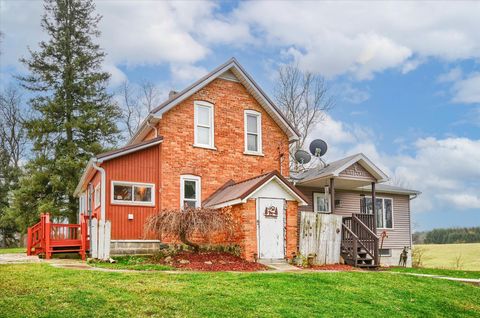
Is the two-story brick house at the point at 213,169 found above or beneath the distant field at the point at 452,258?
above

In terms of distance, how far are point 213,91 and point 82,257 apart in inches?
326

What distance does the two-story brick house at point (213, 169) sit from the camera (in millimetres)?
18016

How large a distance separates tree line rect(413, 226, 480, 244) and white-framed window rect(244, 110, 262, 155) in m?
35.0

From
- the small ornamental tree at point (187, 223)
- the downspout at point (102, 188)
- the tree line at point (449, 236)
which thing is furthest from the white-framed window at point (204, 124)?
the tree line at point (449, 236)

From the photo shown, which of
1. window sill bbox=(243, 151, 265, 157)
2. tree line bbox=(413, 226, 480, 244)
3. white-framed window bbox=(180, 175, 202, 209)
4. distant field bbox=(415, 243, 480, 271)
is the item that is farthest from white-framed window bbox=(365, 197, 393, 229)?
tree line bbox=(413, 226, 480, 244)

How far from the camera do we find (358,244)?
19.7 metres

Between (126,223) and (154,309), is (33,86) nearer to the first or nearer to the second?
(126,223)

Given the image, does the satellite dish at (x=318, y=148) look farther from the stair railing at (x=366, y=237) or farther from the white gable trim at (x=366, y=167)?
the stair railing at (x=366, y=237)

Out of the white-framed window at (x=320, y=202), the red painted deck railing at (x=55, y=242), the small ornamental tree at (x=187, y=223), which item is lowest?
the red painted deck railing at (x=55, y=242)

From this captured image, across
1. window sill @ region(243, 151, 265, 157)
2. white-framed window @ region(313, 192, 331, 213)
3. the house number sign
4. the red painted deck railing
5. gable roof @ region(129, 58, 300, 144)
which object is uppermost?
gable roof @ region(129, 58, 300, 144)

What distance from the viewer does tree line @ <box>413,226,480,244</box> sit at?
52000mm

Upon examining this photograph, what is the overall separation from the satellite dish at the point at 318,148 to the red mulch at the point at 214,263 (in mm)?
8826

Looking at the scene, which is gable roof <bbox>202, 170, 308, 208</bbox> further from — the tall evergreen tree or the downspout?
the tall evergreen tree

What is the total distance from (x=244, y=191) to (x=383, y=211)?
12496 millimetres
